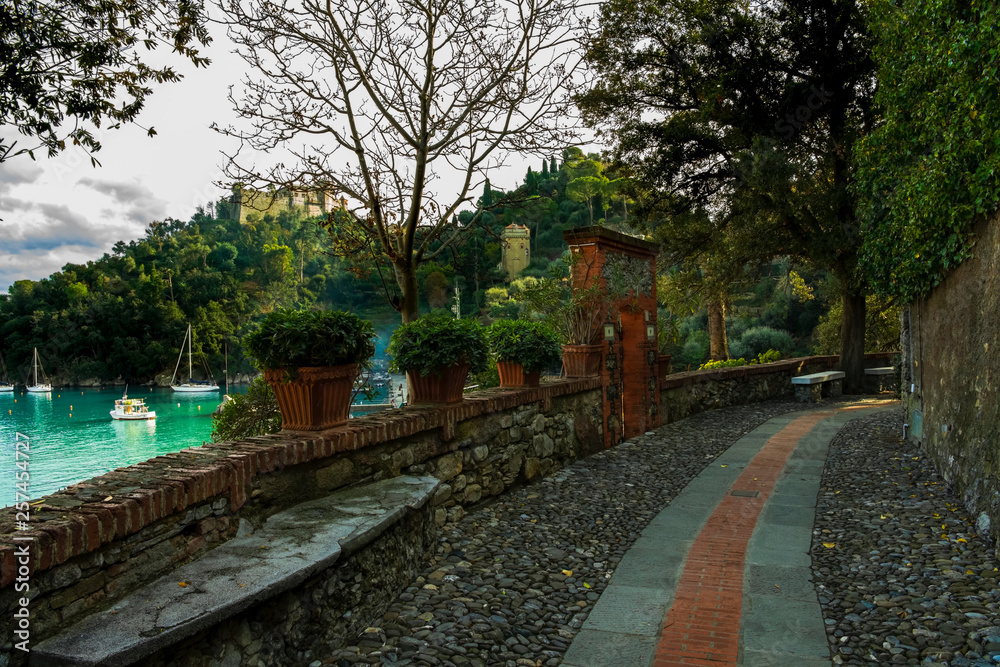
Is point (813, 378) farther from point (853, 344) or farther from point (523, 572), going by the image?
point (523, 572)

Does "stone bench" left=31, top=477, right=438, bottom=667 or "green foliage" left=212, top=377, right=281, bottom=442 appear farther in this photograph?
"green foliage" left=212, top=377, right=281, bottom=442

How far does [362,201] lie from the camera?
269 inches

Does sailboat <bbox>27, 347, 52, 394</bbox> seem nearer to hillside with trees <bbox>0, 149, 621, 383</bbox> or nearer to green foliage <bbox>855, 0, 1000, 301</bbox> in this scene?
hillside with trees <bbox>0, 149, 621, 383</bbox>

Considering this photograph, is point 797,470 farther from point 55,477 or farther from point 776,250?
point 55,477

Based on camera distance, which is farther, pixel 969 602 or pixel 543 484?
pixel 543 484

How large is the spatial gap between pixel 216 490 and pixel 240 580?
508mm

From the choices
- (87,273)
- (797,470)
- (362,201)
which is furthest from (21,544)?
(87,273)

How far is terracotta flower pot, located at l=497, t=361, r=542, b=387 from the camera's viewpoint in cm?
599

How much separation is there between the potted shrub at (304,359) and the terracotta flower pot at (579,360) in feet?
13.6

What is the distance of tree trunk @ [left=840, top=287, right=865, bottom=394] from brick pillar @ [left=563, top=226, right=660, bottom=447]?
25.7 ft

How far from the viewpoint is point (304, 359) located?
11.3 feet

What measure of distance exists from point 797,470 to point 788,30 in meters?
9.89

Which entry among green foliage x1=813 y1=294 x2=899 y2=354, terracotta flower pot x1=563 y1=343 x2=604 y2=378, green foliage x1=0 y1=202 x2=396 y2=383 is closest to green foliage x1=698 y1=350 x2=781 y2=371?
green foliage x1=813 y1=294 x2=899 y2=354

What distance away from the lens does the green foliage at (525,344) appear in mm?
5938
